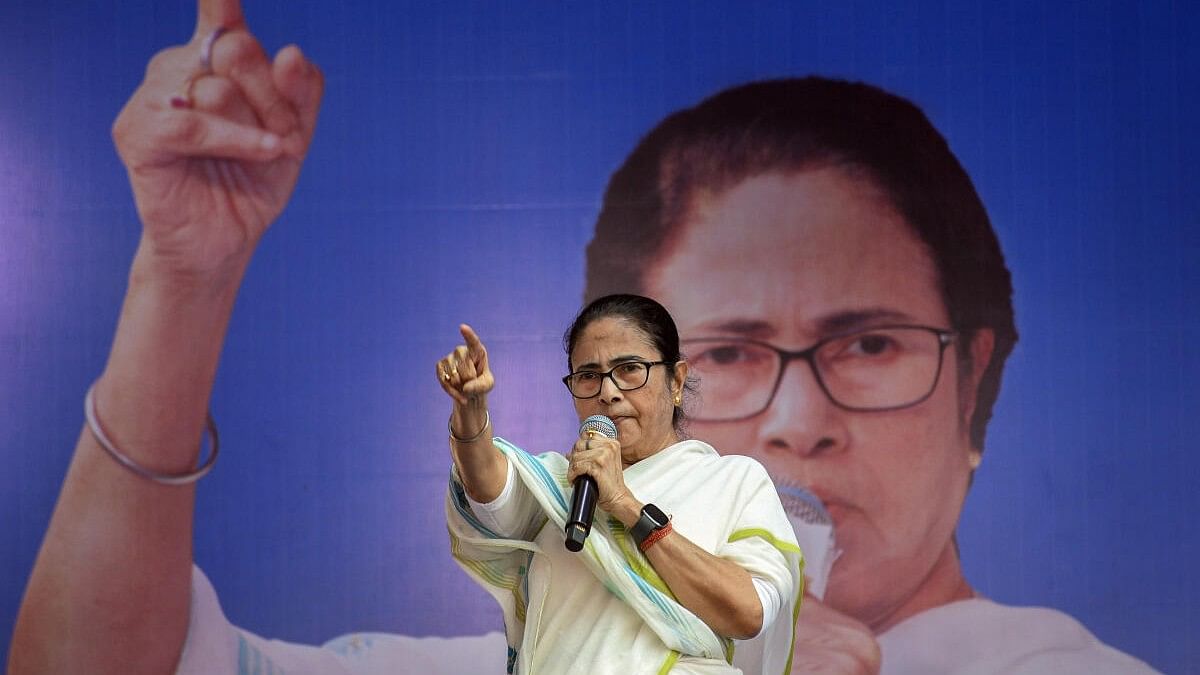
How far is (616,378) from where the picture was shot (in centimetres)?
195

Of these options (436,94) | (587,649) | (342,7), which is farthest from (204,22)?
(587,649)

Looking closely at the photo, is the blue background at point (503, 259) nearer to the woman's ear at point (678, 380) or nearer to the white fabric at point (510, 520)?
the woman's ear at point (678, 380)

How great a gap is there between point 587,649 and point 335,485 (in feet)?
5.30

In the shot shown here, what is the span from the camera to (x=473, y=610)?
3.25 metres

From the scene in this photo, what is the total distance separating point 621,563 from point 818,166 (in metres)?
1.85

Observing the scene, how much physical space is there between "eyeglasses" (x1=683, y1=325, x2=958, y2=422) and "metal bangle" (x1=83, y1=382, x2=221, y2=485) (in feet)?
4.18

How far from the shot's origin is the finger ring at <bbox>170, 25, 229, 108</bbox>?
3240 millimetres

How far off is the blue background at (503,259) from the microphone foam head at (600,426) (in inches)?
54.7

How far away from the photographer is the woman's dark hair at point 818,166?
131 inches

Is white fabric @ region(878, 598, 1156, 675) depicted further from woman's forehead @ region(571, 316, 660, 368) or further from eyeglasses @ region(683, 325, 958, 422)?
woman's forehead @ region(571, 316, 660, 368)

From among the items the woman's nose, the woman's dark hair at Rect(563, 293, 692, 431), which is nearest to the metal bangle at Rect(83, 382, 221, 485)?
the woman's dark hair at Rect(563, 293, 692, 431)

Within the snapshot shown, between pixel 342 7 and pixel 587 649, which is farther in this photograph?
pixel 342 7

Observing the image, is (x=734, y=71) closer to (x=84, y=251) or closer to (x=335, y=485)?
(x=335, y=485)

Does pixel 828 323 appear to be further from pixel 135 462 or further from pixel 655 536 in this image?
pixel 135 462
